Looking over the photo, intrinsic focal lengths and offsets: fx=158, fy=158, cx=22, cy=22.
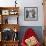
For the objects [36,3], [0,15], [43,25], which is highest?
[36,3]

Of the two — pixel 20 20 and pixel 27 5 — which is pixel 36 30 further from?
pixel 27 5

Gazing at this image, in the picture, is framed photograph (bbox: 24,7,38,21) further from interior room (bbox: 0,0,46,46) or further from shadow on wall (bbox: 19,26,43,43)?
shadow on wall (bbox: 19,26,43,43)

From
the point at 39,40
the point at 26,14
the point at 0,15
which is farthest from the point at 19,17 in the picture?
the point at 39,40

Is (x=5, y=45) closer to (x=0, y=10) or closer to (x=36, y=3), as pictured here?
(x=0, y=10)

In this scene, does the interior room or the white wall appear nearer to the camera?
the interior room

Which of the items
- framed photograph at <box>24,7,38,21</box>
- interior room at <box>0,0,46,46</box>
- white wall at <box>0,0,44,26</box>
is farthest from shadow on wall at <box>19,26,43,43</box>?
framed photograph at <box>24,7,38,21</box>

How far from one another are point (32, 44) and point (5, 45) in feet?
3.49

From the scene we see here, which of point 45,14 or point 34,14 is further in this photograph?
point 34,14

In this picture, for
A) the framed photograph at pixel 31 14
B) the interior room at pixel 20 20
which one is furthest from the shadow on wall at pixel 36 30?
the framed photograph at pixel 31 14

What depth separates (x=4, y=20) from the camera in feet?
19.2

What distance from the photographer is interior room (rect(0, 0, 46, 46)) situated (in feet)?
18.8

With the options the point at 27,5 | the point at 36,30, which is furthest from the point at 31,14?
the point at 36,30

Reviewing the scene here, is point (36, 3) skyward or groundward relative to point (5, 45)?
skyward

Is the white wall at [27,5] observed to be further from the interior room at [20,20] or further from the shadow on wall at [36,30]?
the shadow on wall at [36,30]
